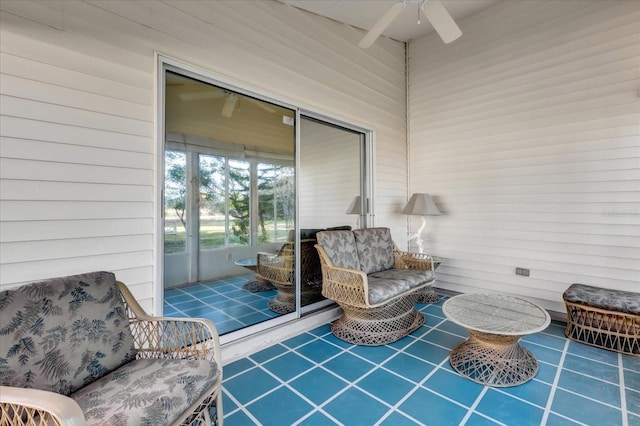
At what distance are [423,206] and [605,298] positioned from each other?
198 centimetres

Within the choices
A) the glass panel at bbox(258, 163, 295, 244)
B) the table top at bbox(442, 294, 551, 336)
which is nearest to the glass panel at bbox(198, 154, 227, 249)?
the glass panel at bbox(258, 163, 295, 244)

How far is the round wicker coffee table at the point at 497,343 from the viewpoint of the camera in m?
2.16

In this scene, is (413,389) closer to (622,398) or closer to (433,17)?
(622,398)

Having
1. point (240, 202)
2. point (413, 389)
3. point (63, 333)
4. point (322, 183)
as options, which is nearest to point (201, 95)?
point (240, 202)

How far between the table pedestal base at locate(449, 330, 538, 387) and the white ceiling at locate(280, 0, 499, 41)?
3.07 m

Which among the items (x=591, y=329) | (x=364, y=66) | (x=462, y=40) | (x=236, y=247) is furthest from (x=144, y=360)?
(x=462, y=40)

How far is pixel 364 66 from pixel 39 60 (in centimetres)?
328

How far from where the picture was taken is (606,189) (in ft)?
9.95

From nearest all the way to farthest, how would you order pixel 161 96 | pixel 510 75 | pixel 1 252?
pixel 1 252
pixel 161 96
pixel 510 75

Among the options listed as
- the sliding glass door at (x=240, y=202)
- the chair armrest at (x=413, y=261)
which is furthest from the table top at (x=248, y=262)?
the chair armrest at (x=413, y=261)

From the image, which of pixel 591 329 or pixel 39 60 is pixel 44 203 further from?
pixel 591 329

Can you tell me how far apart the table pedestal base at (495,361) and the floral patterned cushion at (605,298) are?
84cm

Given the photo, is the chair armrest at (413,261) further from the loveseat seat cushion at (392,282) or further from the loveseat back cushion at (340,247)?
the loveseat back cushion at (340,247)

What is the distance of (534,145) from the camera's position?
11.4 feet
